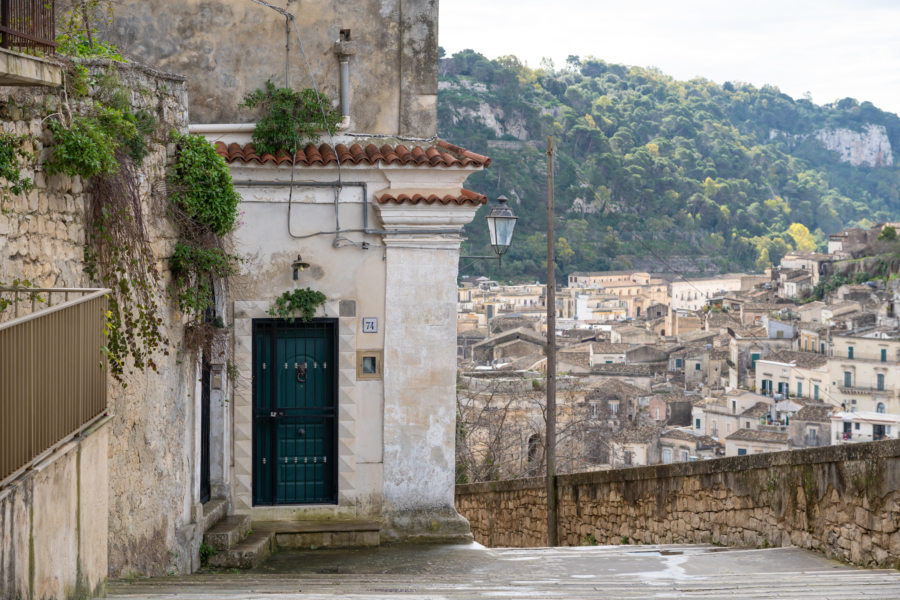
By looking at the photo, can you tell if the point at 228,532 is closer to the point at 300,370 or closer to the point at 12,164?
the point at 300,370

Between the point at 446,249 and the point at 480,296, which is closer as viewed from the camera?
the point at 446,249

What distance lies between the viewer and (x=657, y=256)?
126938 mm

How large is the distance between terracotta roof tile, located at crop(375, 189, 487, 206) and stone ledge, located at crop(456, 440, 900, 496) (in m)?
3.11

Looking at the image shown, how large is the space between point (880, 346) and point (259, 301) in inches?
2238

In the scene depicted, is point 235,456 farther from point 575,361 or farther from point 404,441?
point 575,361

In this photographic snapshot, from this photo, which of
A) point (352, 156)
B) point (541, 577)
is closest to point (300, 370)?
point (352, 156)

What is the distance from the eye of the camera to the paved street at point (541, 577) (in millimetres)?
5461

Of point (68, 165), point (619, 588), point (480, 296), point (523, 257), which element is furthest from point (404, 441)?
point (523, 257)

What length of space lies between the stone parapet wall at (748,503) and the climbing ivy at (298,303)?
12.2 feet

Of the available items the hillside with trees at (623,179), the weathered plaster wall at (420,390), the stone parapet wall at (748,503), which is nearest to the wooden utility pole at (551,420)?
the stone parapet wall at (748,503)

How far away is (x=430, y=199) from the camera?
32.2ft

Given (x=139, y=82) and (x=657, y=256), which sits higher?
(x=657, y=256)

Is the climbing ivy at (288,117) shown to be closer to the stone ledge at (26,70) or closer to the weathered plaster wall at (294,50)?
the weathered plaster wall at (294,50)

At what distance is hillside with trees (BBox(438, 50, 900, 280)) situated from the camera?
4560 inches
